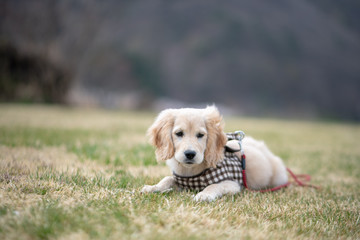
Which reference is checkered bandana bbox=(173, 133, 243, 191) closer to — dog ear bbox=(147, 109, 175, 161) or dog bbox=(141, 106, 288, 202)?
dog bbox=(141, 106, 288, 202)

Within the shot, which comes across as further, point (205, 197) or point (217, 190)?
point (217, 190)

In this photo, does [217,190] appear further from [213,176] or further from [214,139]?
[214,139]

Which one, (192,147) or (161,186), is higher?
(192,147)

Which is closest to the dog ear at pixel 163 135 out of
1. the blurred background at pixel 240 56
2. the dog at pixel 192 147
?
Answer: the dog at pixel 192 147

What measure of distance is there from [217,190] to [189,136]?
54 cm

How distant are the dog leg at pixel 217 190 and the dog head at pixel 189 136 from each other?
21 centimetres

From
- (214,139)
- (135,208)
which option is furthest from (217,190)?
(135,208)

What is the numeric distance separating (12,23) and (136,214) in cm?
1626

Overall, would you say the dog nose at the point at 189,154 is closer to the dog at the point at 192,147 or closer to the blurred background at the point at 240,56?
the dog at the point at 192,147

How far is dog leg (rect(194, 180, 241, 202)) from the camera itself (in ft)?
7.48

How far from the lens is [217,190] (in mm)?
2434

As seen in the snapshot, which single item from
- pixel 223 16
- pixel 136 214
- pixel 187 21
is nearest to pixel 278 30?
pixel 223 16

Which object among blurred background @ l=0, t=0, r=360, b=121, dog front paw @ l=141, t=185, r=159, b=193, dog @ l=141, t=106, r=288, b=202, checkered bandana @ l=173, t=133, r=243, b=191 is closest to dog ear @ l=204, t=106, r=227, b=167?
dog @ l=141, t=106, r=288, b=202

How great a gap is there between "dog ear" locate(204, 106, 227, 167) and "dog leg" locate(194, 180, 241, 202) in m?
0.21
